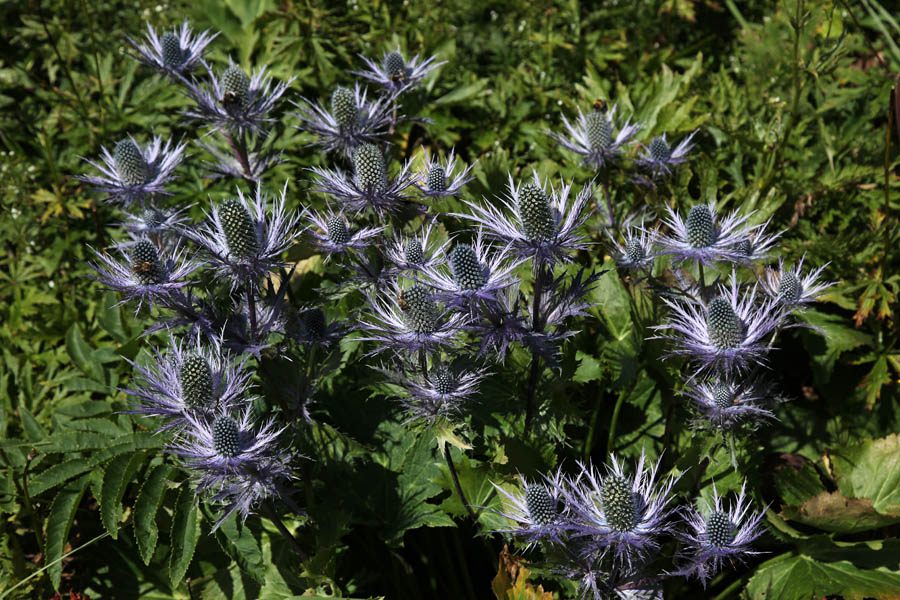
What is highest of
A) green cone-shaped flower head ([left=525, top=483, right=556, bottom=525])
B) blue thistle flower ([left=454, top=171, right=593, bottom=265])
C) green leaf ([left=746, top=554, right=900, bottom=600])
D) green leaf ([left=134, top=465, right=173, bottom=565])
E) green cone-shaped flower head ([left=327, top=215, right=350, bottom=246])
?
blue thistle flower ([left=454, top=171, right=593, bottom=265])

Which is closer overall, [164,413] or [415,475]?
[164,413]

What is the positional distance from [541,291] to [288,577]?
3.80 ft

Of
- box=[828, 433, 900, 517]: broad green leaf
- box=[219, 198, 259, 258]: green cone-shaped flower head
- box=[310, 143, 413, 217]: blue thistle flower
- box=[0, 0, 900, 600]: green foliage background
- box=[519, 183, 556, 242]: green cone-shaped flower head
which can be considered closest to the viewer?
box=[519, 183, 556, 242]: green cone-shaped flower head

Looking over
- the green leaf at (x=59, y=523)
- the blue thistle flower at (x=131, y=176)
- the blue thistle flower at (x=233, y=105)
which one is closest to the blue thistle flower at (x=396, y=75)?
the blue thistle flower at (x=233, y=105)

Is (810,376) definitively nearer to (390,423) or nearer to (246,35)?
(390,423)

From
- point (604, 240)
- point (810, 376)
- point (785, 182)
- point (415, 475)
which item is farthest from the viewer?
point (810, 376)

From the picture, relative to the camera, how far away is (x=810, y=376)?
3.27 m

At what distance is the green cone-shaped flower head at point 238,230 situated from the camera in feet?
5.83

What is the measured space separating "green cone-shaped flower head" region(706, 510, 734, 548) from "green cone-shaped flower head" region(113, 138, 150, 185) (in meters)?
1.90

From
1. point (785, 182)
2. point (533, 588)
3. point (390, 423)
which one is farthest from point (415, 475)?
point (785, 182)

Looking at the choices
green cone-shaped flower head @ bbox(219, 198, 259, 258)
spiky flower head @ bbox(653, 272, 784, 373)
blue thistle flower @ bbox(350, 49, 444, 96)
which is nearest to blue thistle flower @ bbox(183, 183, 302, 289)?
green cone-shaped flower head @ bbox(219, 198, 259, 258)

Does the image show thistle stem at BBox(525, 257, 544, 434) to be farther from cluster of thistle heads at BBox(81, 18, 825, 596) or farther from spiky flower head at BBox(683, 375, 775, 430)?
spiky flower head at BBox(683, 375, 775, 430)

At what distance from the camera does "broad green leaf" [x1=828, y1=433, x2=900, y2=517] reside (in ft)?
7.65

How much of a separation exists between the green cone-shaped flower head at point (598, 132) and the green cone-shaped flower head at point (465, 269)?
919 millimetres
